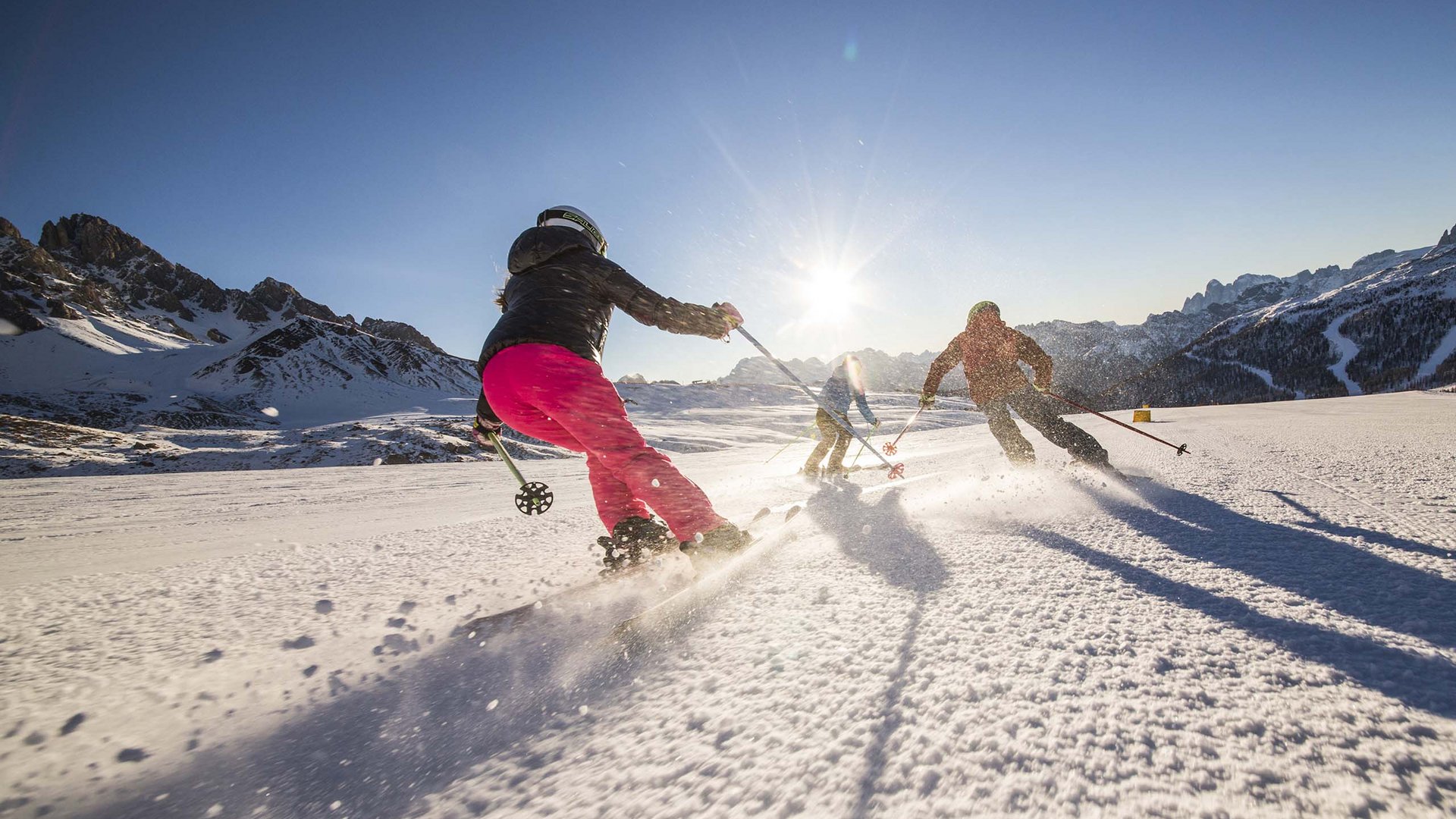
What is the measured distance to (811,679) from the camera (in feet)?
3.44

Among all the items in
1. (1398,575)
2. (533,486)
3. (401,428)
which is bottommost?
(1398,575)

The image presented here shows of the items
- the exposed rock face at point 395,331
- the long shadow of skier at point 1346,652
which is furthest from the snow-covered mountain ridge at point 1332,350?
the exposed rock face at point 395,331

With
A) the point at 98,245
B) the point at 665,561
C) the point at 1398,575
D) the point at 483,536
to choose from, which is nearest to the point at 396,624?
the point at 665,561

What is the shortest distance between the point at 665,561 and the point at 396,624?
95 cm

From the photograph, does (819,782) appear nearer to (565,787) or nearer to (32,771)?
(565,787)

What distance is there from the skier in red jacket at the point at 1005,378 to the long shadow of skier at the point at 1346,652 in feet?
10.5

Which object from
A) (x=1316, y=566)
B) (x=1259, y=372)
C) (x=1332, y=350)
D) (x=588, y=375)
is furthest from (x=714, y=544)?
(x=1332, y=350)

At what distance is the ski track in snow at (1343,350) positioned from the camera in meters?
95.8

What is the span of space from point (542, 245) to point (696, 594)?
1.71 m

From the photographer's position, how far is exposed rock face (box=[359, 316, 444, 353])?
3952 inches

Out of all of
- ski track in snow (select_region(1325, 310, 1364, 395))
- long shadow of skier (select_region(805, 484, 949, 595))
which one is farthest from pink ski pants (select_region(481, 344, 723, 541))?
ski track in snow (select_region(1325, 310, 1364, 395))

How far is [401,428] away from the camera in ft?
54.0

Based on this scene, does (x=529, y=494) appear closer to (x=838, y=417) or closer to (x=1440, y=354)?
(x=838, y=417)

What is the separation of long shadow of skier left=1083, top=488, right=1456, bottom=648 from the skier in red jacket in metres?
2.15
